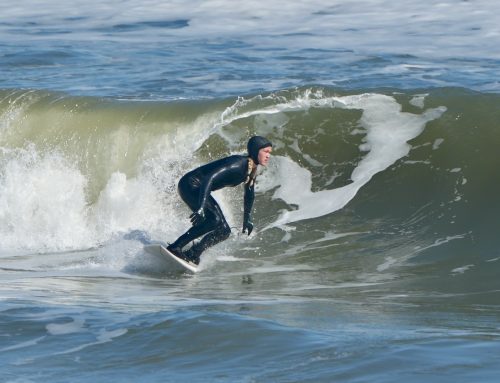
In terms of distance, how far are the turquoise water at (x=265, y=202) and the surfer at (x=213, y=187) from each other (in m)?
0.34

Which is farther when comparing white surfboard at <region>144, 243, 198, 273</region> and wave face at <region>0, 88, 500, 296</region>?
wave face at <region>0, 88, 500, 296</region>

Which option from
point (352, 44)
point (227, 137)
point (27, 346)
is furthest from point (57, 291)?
point (352, 44)

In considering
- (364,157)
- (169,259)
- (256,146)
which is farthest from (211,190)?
(364,157)

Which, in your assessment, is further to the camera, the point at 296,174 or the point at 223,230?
the point at 296,174

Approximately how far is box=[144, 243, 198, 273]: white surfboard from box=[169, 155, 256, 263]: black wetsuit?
110 mm

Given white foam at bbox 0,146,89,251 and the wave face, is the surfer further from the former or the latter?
white foam at bbox 0,146,89,251

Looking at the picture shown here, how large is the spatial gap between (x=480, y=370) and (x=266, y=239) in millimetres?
6420

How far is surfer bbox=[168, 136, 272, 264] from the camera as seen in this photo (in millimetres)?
10266

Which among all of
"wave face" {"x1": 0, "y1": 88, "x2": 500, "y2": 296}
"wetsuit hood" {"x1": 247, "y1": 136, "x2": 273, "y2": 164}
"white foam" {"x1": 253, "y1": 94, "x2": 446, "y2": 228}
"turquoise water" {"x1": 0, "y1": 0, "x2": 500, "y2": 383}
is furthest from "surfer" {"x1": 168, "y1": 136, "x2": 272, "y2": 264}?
"white foam" {"x1": 253, "y1": 94, "x2": 446, "y2": 228}

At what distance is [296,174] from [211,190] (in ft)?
11.4

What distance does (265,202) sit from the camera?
523 inches

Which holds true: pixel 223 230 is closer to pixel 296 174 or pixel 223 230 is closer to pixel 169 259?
pixel 169 259

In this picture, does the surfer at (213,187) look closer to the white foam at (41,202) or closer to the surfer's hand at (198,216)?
the surfer's hand at (198,216)

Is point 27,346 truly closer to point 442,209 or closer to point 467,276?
point 467,276
